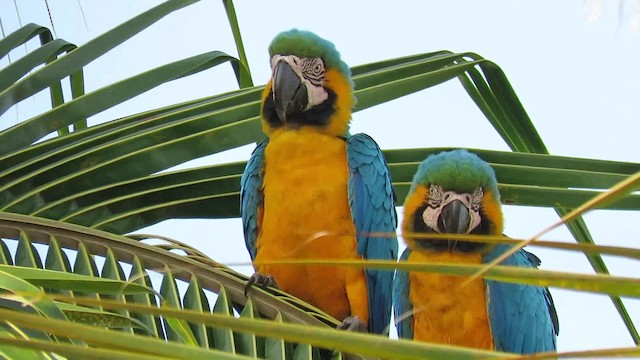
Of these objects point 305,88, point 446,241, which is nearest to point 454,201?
point 446,241

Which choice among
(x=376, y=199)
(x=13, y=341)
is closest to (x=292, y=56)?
(x=376, y=199)

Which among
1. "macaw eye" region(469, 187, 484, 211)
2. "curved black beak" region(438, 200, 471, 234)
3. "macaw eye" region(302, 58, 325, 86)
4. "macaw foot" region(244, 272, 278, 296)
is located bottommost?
"macaw foot" region(244, 272, 278, 296)

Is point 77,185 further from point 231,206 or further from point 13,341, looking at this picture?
point 13,341

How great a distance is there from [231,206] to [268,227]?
687 mm

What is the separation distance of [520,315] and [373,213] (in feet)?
2.20

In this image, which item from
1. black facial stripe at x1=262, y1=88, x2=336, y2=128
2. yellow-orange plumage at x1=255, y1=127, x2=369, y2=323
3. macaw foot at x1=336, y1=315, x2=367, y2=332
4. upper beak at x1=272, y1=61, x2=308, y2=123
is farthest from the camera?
black facial stripe at x1=262, y1=88, x2=336, y2=128

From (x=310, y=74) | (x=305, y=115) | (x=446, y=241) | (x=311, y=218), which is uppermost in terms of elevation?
(x=310, y=74)

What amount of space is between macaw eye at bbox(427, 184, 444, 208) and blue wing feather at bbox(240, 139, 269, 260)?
62cm

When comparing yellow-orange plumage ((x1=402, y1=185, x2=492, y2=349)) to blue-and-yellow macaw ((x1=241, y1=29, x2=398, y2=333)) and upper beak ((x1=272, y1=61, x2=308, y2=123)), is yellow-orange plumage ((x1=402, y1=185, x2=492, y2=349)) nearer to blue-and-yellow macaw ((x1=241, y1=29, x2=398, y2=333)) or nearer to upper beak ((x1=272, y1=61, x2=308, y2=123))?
blue-and-yellow macaw ((x1=241, y1=29, x2=398, y2=333))

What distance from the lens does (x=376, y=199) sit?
10.1ft

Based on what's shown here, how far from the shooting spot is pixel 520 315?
10.5ft

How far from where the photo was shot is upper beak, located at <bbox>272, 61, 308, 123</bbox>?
10.2 feet

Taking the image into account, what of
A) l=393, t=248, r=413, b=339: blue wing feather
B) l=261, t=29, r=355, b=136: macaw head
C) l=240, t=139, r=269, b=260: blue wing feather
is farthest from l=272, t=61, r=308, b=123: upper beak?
l=393, t=248, r=413, b=339: blue wing feather

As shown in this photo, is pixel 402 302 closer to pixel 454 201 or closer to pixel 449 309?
pixel 449 309
